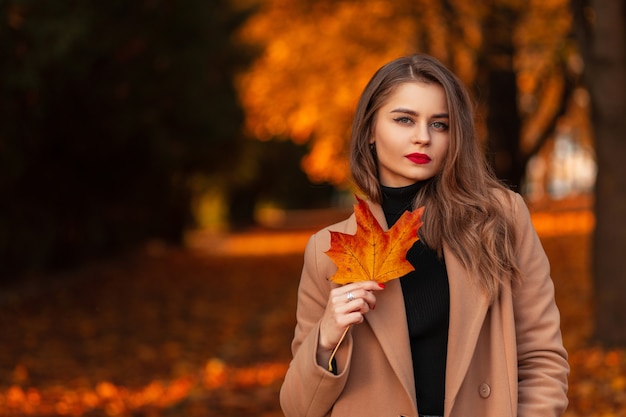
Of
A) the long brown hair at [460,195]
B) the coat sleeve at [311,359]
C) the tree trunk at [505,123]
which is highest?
the tree trunk at [505,123]

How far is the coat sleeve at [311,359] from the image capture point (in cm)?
249

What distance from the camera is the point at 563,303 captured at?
12.4m

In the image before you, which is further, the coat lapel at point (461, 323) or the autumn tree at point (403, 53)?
the autumn tree at point (403, 53)

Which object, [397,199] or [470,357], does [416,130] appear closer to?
[397,199]

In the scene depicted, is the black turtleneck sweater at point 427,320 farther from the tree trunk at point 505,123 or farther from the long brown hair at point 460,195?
the tree trunk at point 505,123

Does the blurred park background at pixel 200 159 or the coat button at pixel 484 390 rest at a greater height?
the blurred park background at pixel 200 159

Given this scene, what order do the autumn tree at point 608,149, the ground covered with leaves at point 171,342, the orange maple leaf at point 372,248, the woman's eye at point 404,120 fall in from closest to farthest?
the orange maple leaf at point 372,248 < the woman's eye at point 404,120 < the ground covered with leaves at point 171,342 < the autumn tree at point 608,149

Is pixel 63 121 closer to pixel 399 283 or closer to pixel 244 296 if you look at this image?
pixel 244 296

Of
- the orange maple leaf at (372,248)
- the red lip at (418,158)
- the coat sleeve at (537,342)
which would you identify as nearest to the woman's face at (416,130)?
the red lip at (418,158)

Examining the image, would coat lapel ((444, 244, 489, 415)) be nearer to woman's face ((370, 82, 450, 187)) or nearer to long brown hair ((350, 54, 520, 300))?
long brown hair ((350, 54, 520, 300))

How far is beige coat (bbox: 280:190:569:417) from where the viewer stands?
7.95 ft

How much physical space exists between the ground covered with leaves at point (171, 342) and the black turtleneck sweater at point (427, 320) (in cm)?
447

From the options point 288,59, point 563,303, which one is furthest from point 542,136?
point 288,59

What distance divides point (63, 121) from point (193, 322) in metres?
3.50
